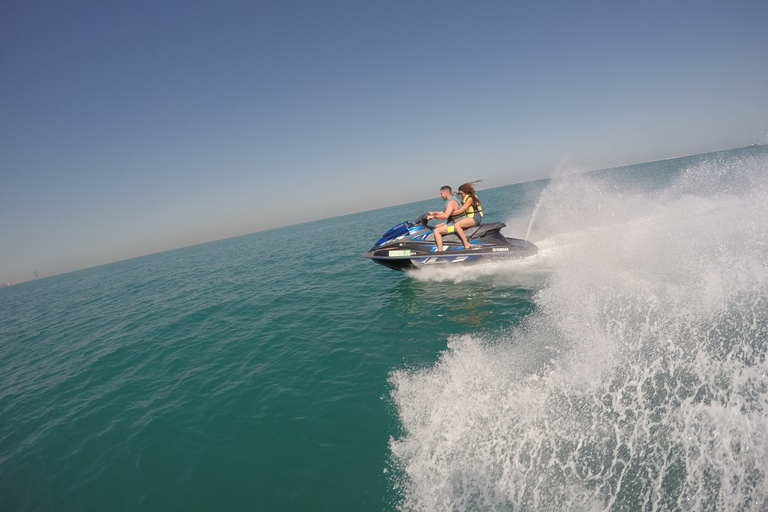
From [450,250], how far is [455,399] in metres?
7.18

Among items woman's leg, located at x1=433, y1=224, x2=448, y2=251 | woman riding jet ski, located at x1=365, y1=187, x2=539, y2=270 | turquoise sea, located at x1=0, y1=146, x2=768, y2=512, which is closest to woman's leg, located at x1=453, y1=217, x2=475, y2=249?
woman riding jet ski, located at x1=365, y1=187, x2=539, y2=270

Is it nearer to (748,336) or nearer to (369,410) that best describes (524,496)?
(369,410)

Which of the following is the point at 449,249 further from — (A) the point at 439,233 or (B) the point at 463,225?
(B) the point at 463,225

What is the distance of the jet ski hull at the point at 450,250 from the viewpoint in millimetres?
11328

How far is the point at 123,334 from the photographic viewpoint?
12812 millimetres

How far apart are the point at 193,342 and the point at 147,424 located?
415cm

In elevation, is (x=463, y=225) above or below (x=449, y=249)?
above

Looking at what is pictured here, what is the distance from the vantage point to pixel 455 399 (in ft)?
15.7

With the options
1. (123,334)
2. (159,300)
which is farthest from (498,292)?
(159,300)

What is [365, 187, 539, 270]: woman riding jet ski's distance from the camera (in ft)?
37.2

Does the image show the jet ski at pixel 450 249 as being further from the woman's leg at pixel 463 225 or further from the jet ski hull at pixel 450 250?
the woman's leg at pixel 463 225

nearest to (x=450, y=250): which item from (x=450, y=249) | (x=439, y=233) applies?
(x=450, y=249)

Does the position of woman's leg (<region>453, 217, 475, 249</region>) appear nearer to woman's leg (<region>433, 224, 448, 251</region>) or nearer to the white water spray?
woman's leg (<region>433, 224, 448, 251</region>)

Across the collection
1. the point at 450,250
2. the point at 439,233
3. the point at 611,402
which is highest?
the point at 439,233
